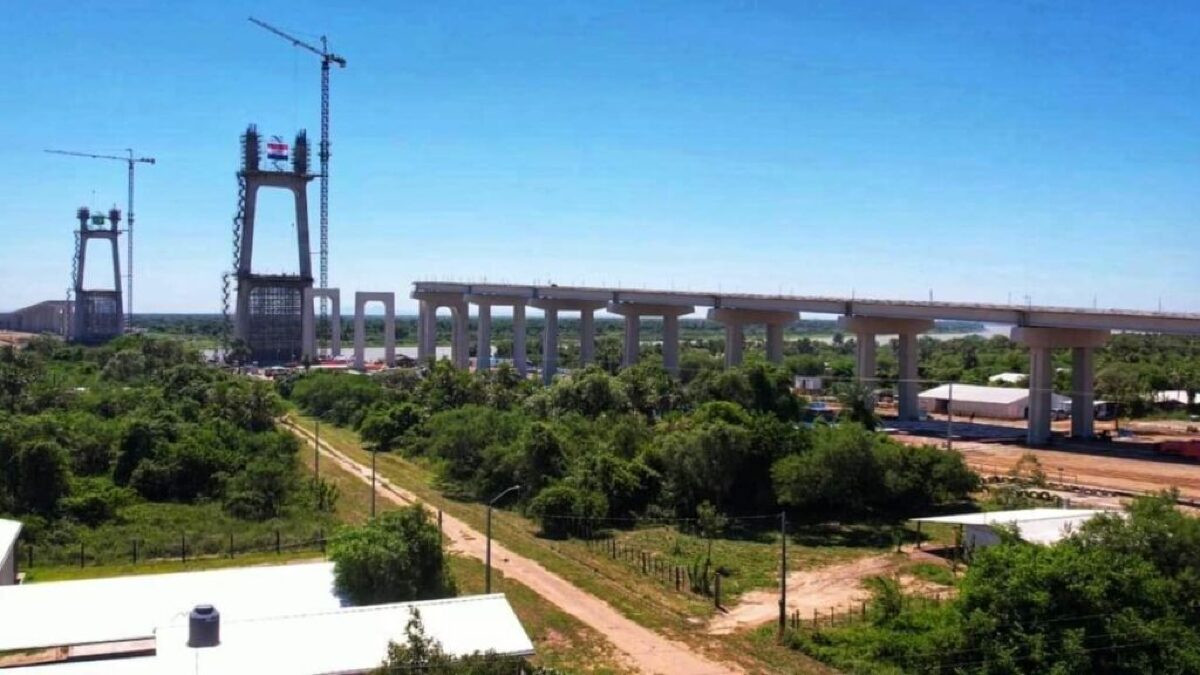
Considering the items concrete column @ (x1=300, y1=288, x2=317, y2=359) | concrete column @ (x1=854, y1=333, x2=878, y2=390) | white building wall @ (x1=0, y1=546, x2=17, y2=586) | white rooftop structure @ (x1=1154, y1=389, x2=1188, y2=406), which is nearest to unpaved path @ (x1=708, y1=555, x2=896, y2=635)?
white building wall @ (x1=0, y1=546, x2=17, y2=586)

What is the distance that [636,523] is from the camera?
42.2 m

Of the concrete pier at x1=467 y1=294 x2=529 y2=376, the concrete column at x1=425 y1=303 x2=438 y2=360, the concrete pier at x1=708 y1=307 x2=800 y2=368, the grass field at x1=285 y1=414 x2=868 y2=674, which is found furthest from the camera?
the concrete column at x1=425 y1=303 x2=438 y2=360

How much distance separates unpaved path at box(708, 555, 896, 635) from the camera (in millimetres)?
28453

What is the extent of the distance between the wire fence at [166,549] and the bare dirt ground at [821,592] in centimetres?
1527

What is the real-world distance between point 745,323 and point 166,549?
5694 centimetres

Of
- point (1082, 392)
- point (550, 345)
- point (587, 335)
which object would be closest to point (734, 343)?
point (587, 335)

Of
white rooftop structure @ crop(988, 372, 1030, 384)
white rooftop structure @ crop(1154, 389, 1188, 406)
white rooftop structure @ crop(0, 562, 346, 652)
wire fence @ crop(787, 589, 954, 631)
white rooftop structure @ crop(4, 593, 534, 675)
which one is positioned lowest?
wire fence @ crop(787, 589, 954, 631)

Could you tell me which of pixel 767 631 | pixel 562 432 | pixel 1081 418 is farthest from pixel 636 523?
pixel 1081 418

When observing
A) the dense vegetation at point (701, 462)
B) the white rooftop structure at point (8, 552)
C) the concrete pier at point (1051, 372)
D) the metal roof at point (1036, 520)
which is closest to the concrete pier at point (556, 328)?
the dense vegetation at point (701, 462)

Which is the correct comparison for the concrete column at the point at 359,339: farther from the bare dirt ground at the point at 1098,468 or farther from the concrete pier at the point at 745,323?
the bare dirt ground at the point at 1098,468

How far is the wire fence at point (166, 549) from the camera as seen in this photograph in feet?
111

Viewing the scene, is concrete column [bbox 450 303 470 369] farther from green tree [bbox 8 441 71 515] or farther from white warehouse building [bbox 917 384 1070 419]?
green tree [bbox 8 441 71 515]

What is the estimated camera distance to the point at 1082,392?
65688 mm

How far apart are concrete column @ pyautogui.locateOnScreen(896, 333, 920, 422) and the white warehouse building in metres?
4.22
